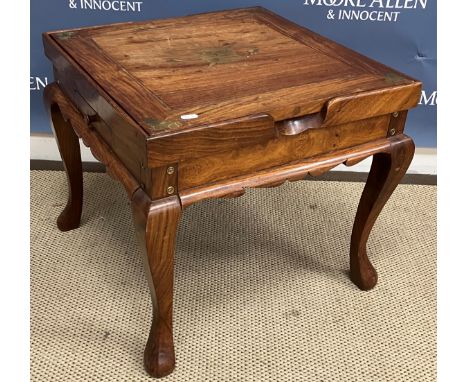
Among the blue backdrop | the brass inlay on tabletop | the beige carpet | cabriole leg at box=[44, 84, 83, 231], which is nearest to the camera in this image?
the brass inlay on tabletop

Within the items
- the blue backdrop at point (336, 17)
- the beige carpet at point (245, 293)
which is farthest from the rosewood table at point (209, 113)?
the blue backdrop at point (336, 17)

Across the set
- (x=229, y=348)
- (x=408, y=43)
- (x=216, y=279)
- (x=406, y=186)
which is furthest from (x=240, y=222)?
(x=408, y=43)

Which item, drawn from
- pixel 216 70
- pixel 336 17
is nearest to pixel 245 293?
pixel 216 70

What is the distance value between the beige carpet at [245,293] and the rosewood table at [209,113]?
0.47ft

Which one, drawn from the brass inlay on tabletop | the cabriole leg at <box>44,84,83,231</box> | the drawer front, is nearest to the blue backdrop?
the cabriole leg at <box>44,84,83,231</box>

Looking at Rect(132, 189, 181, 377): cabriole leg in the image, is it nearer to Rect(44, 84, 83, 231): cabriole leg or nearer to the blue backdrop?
Rect(44, 84, 83, 231): cabriole leg

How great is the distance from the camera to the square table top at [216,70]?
0.96 meters

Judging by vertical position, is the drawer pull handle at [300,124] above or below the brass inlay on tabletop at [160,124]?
below

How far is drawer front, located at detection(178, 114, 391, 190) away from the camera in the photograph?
0.96 m

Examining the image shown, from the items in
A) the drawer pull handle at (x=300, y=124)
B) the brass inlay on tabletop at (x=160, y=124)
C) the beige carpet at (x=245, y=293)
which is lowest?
the beige carpet at (x=245, y=293)

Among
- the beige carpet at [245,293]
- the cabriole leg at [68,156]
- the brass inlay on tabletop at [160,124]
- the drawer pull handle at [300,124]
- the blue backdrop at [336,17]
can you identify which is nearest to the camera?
the brass inlay on tabletop at [160,124]

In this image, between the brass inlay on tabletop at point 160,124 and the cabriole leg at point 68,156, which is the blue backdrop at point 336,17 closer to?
the cabriole leg at point 68,156

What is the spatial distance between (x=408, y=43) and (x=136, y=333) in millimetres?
1097

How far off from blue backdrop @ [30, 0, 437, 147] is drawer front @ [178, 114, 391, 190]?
24.3 inches
